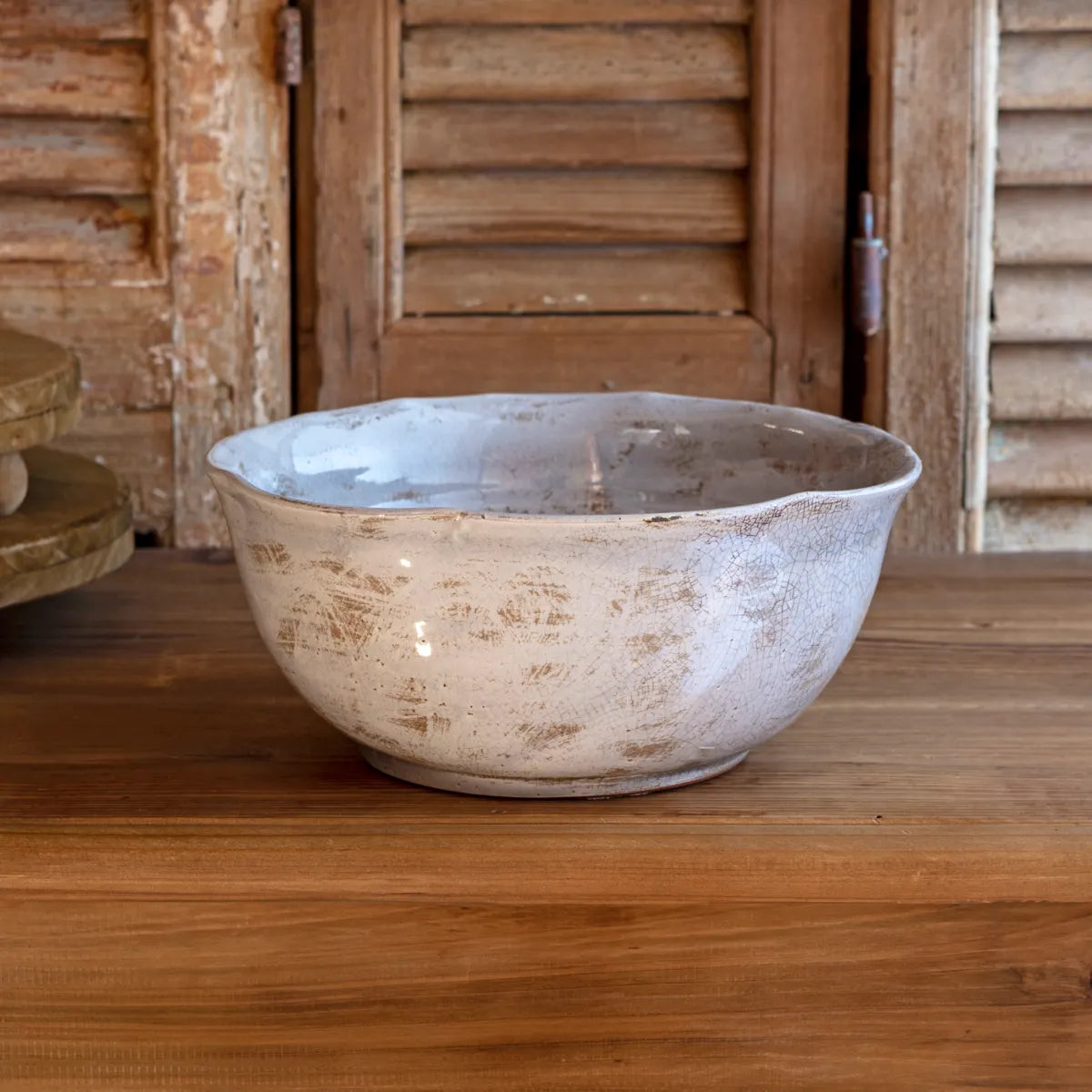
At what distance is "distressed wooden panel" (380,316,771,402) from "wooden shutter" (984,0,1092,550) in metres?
0.26

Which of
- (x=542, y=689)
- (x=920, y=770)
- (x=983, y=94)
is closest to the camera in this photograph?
(x=542, y=689)

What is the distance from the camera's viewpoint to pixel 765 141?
156cm

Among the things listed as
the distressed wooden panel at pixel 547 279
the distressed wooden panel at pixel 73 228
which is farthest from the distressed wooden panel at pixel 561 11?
the distressed wooden panel at pixel 73 228

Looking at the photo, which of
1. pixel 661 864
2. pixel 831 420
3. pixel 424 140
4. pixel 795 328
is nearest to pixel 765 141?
pixel 795 328

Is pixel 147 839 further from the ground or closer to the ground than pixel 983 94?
closer to the ground

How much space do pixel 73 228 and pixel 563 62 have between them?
20.3 inches

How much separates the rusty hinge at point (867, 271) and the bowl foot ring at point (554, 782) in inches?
35.1

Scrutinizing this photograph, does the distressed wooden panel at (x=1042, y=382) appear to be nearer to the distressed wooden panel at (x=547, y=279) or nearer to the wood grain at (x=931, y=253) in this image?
the wood grain at (x=931, y=253)

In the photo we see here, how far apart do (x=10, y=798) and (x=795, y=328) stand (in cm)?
104

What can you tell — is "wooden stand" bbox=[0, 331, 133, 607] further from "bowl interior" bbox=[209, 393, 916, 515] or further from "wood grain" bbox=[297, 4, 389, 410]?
"wood grain" bbox=[297, 4, 389, 410]

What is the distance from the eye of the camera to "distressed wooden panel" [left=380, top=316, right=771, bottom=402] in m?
1.59

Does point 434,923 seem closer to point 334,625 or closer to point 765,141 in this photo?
point 334,625

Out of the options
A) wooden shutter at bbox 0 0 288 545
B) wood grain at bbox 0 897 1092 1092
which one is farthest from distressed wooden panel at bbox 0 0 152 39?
wood grain at bbox 0 897 1092 1092

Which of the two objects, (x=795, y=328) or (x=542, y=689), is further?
(x=795, y=328)
